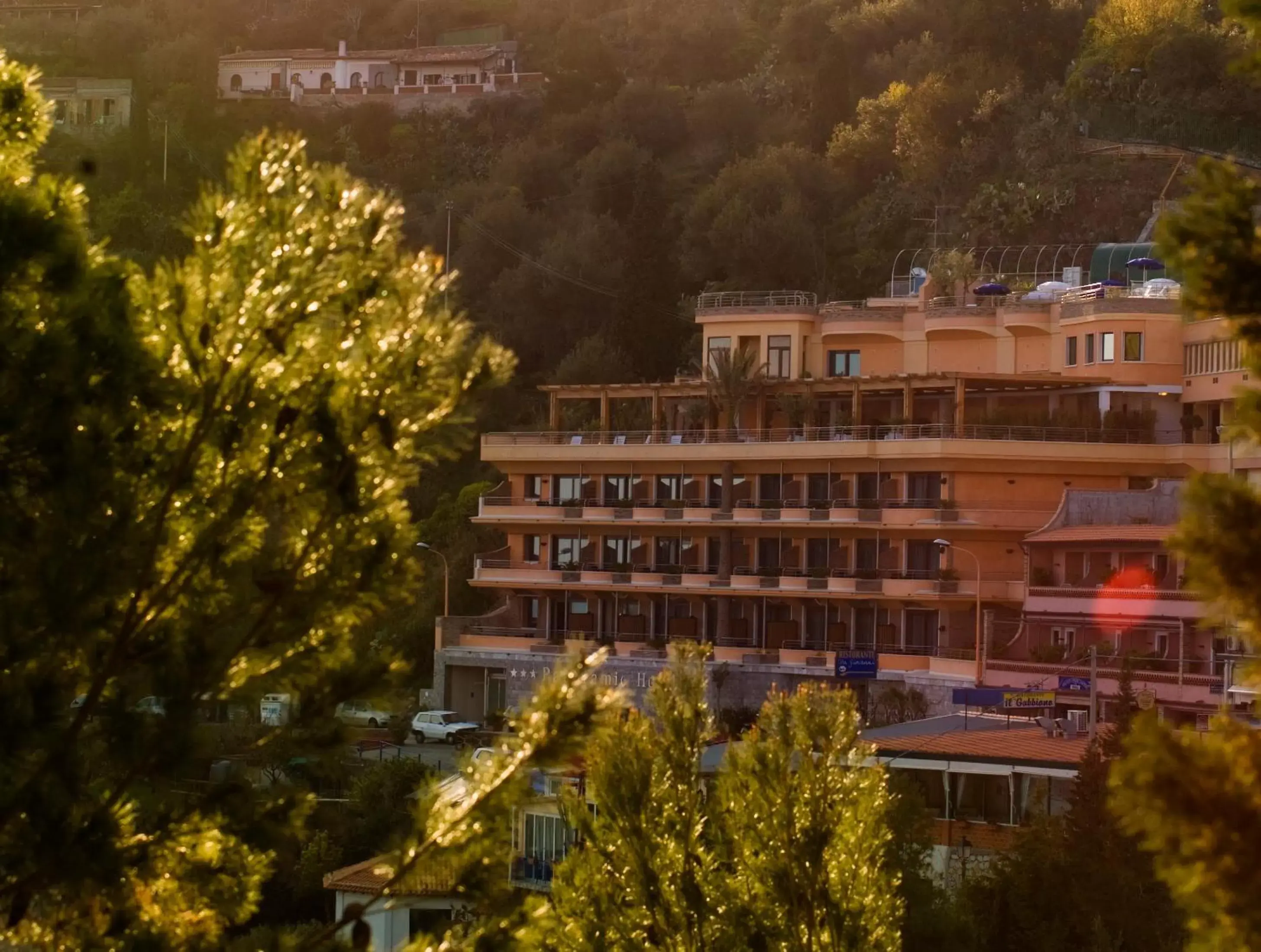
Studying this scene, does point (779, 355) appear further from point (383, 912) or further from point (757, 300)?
point (383, 912)

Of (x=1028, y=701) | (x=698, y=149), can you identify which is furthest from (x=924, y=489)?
(x=698, y=149)

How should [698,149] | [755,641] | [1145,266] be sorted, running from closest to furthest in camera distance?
1. [755,641]
2. [1145,266]
3. [698,149]

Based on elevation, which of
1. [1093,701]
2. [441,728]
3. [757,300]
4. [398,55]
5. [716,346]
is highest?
[398,55]

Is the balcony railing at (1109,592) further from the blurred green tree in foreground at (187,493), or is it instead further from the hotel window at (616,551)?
the blurred green tree in foreground at (187,493)

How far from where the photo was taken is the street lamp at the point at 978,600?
197ft

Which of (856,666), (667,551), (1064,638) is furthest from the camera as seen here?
(667,551)

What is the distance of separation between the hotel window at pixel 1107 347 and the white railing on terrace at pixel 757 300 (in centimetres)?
1051

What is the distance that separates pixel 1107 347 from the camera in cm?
6806

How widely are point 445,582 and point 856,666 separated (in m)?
20.0

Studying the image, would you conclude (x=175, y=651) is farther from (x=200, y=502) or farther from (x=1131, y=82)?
(x=1131, y=82)

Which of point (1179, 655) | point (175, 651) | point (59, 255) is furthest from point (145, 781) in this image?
point (1179, 655)

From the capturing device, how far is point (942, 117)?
101812mm

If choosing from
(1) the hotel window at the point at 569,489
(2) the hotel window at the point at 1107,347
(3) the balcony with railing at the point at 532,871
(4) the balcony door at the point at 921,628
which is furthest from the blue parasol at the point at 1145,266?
(3) the balcony with railing at the point at 532,871

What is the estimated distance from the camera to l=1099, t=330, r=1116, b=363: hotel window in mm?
67812
